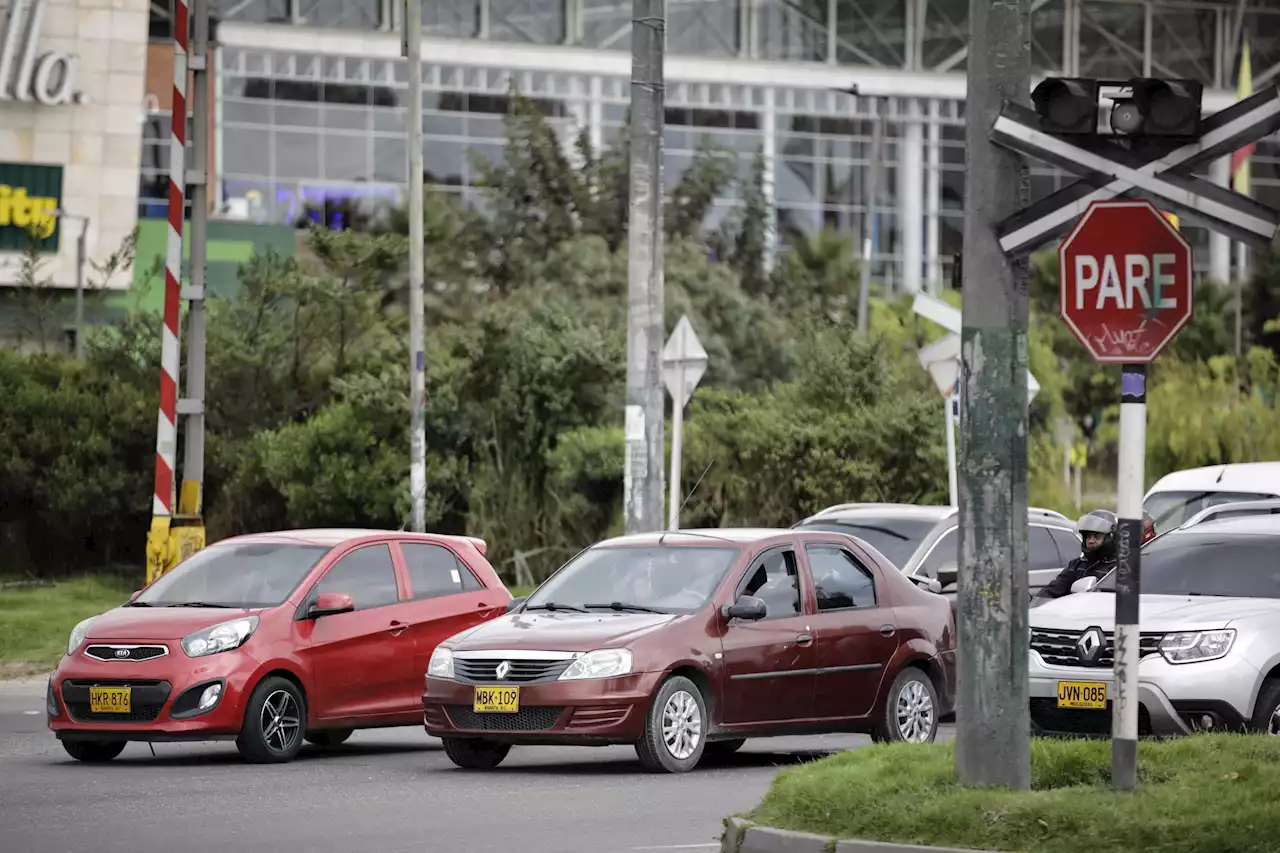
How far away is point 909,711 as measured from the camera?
16.3 m

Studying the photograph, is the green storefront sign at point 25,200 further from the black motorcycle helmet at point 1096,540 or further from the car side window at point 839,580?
the car side window at point 839,580

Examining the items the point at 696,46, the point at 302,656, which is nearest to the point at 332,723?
the point at 302,656

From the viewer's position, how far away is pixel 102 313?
48.2m

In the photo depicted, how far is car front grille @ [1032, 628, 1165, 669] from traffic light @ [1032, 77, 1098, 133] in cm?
454

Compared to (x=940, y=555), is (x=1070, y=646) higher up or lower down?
lower down

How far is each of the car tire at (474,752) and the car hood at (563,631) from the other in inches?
28.2

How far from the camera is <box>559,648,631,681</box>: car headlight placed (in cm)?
1429

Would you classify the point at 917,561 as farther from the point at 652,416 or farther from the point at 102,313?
the point at 102,313

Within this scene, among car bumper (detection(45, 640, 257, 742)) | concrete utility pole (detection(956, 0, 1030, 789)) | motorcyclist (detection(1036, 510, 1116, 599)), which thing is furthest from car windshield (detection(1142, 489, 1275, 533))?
concrete utility pole (detection(956, 0, 1030, 789))

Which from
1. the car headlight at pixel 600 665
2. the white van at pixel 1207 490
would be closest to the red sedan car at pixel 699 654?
the car headlight at pixel 600 665

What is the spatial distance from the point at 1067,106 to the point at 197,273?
48.4 feet

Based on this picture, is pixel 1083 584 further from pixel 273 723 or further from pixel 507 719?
pixel 273 723

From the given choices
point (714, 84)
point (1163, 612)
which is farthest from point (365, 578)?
point (714, 84)

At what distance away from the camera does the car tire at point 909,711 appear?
16.0m
